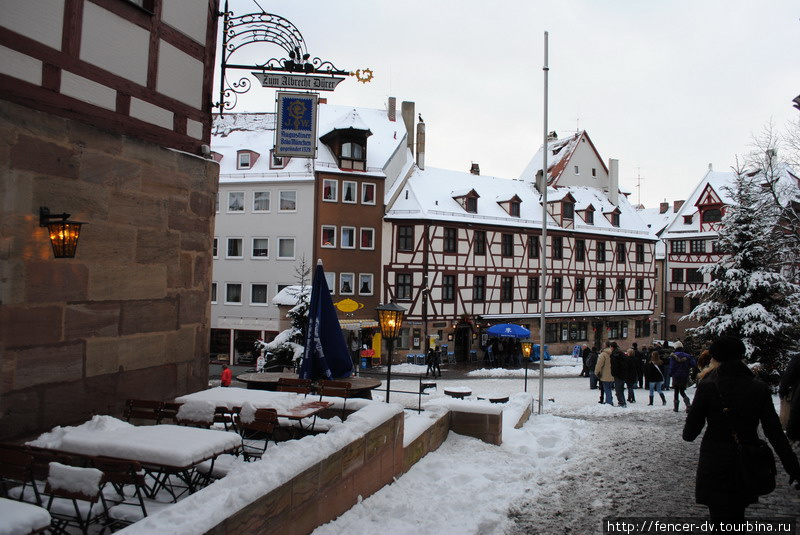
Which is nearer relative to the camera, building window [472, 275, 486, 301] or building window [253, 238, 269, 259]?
building window [253, 238, 269, 259]

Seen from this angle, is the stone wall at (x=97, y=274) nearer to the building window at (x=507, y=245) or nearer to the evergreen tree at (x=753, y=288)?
the evergreen tree at (x=753, y=288)

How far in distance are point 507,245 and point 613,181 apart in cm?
1181

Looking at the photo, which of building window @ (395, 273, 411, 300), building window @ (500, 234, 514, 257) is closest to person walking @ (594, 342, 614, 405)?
building window @ (395, 273, 411, 300)

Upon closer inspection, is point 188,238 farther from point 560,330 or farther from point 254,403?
point 560,330

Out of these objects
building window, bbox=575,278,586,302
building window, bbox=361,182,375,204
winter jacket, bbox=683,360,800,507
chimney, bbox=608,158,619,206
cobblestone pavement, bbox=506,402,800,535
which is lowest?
cobblestone pavement, bbox=506,402,800,535

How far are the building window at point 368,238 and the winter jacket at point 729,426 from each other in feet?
Answer: 87.7

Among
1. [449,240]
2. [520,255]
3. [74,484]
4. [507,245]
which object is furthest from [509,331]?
[74,484]

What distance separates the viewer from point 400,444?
7.37 m

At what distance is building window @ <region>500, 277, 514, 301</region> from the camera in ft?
113

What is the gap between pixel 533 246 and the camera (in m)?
36.2

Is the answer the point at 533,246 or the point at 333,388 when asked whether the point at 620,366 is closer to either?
the point at 333,388

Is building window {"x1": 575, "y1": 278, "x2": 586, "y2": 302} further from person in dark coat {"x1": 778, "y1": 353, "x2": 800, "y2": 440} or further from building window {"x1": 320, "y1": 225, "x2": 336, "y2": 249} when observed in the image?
person in dark coat {"x1": 778, "y1": 353, "x2": 800, "y2": 440}

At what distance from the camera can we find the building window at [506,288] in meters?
34.5

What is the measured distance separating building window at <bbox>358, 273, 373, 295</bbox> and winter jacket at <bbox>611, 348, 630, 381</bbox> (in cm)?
1678
